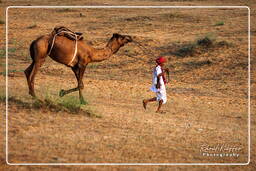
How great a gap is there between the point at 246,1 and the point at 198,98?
682 inches

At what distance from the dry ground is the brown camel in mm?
549

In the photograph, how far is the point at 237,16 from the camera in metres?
24.5

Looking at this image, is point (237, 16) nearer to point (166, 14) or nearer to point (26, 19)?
point (166, 14)

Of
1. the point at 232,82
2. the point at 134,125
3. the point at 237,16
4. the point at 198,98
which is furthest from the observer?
the point at 237,16

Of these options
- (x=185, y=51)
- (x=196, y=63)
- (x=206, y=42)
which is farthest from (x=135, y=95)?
(x=206, y=42)

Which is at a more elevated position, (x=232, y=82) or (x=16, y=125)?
(x=16, y=125)

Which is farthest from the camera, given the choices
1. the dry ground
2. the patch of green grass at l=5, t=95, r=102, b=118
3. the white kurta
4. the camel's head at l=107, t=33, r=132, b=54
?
the camel's head at l=107, t=33, r=132, b=54

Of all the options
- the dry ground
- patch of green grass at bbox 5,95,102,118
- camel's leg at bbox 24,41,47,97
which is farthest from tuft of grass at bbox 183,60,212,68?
camel's leg at bbox 24,41,47,97

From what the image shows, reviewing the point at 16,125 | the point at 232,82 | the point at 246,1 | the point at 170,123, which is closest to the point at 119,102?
the point at 170,123

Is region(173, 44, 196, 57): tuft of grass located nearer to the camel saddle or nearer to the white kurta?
the camel saddle

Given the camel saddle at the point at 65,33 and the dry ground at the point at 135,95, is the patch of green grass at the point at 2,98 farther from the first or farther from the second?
the camel saddle at the point at 65,33

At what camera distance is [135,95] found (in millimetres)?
12867

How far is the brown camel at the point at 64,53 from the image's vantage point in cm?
949

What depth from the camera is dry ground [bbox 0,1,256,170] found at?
7.68 meters
